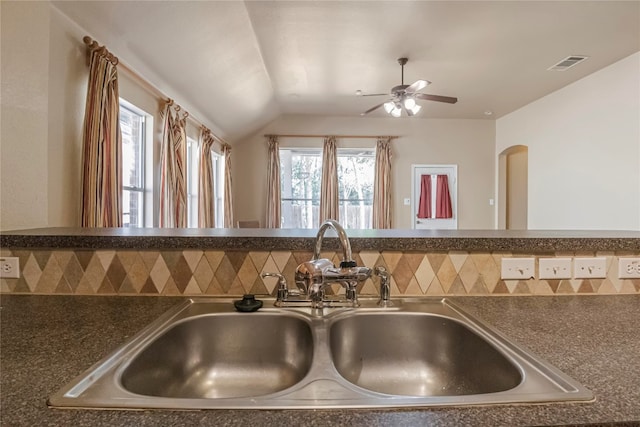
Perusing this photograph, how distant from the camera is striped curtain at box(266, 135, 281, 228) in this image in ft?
19.2

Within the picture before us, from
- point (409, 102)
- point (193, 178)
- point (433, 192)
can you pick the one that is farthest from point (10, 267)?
point (433, 192)

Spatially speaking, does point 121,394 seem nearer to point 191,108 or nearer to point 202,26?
point 202,26

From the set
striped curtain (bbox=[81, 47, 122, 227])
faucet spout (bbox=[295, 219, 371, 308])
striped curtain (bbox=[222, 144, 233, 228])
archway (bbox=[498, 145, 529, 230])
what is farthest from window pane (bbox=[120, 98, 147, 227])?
archway (bbox=[498, 145, 529, 230])

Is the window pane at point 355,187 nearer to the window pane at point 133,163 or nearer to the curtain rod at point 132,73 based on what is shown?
the curtain rod at point 132,73

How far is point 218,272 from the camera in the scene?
Result: 1.01 meters

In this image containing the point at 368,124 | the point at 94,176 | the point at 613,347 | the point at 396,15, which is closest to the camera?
the point at 613,347

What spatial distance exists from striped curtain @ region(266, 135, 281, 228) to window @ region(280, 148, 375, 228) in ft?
0.64

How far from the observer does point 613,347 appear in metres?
0.68

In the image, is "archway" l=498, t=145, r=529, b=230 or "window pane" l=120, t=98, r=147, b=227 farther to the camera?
"archway" l=498, t=145, r=529, b=230

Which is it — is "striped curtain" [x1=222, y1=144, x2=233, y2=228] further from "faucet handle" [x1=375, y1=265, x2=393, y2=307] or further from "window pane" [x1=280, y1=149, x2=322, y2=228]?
"faucet handle" [x1=375, y1=265, x2=393, y2=307]

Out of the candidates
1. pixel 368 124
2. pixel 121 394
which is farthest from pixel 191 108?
pixel 121 394

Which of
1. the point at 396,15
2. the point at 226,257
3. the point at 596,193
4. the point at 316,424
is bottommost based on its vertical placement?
the point at 316,424

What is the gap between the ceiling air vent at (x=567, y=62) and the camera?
136 inches

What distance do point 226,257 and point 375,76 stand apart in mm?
3679
